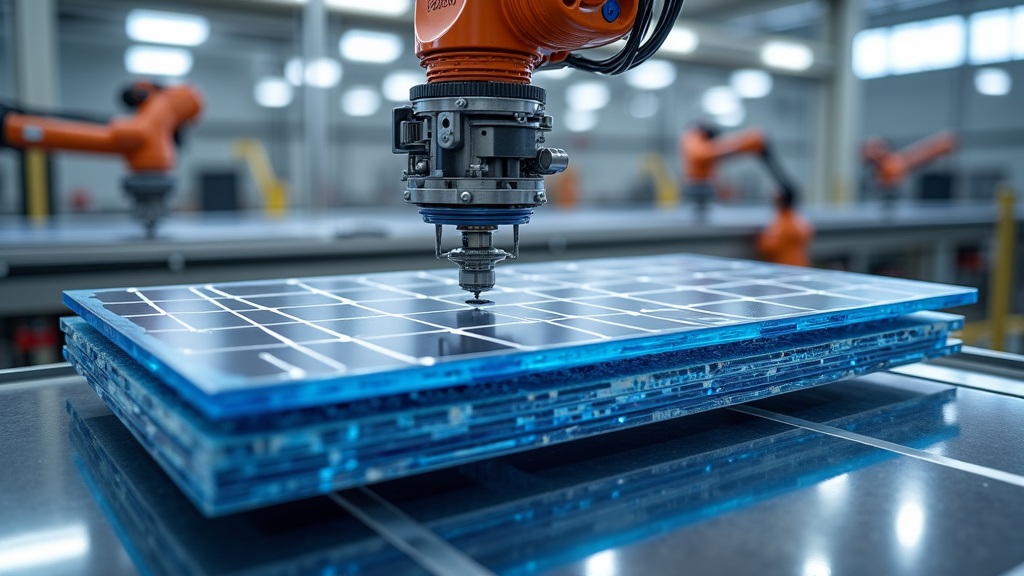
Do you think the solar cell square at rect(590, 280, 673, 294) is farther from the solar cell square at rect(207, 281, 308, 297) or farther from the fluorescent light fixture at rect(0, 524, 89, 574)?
the fluorescent light fixture at rect(0, 524, 89, 574)

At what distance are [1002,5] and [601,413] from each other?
14.2m

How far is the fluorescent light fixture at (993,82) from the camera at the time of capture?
40.5 feet

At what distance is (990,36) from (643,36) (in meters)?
14.0

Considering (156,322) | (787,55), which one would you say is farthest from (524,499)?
(787,55)

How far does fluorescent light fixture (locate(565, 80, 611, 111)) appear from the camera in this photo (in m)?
12.9

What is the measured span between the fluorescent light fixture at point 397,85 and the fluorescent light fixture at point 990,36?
29.5 ft

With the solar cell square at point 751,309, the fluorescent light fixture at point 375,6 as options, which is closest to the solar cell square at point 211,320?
the solar cell square at point 751,309

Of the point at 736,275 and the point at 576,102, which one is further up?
the point at 576,102

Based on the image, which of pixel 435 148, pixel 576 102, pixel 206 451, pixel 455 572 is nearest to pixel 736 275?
pixel 435 148

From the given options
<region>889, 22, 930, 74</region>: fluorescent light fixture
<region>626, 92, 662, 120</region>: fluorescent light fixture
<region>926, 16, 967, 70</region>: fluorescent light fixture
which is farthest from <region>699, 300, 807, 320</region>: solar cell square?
<region>889, 22, 930, 74</region>: fluorescent light fixture

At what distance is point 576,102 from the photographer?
1314 cm

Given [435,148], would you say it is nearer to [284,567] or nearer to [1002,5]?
[284,567]

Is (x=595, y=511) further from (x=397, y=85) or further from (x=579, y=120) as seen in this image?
(x=579, y=120)

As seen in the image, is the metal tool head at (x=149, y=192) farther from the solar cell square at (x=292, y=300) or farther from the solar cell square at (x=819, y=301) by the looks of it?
the solar cell square at (x=819, y=301)
